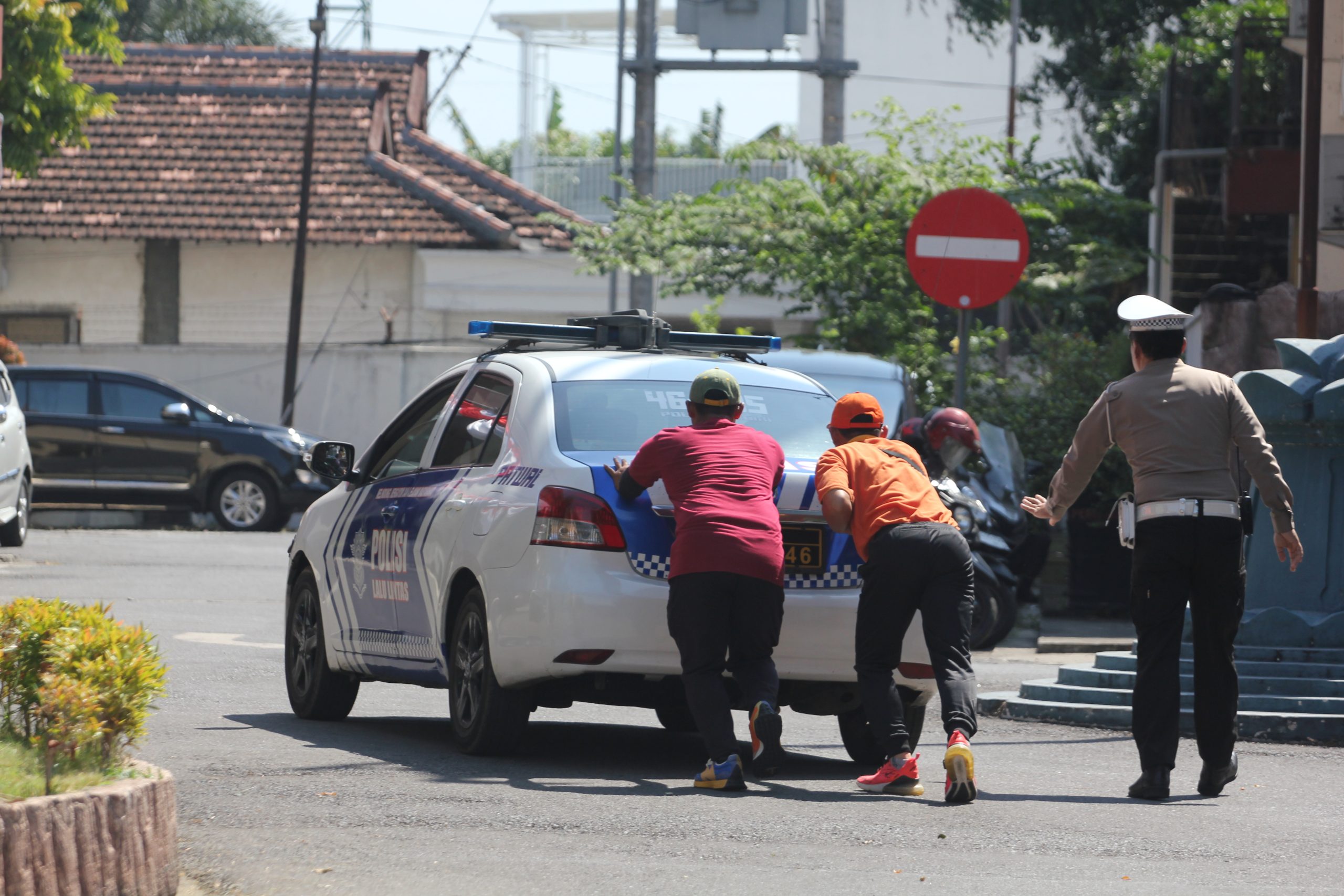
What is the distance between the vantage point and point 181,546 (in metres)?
19.8

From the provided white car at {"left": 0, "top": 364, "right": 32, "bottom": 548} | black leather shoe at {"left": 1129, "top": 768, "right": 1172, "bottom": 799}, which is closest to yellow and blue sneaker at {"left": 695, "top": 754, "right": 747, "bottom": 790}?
black leather shoe at {"left": 1129, "top": 768, "right": 1172, "bottom": 799}

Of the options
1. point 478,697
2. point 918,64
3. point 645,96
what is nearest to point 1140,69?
point 645,96

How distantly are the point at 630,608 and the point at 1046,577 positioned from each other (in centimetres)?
848

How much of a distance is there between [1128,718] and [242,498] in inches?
577

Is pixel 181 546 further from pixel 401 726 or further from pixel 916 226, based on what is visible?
pixel 401 726

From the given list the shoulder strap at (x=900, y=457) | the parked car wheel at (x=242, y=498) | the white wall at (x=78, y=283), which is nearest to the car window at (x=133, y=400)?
the parked car wheel at (x=242, y=498)

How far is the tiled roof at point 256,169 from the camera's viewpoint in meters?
31.6

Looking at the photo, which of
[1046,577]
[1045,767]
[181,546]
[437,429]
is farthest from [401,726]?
[181,546]

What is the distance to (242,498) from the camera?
2272 cm

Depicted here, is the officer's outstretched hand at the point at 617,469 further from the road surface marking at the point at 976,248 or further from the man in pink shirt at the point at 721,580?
the road surface marking at the point at 976,248

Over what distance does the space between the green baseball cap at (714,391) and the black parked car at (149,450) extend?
1543cm

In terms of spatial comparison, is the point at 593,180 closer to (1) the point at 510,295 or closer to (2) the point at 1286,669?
(1) the point at 510,295

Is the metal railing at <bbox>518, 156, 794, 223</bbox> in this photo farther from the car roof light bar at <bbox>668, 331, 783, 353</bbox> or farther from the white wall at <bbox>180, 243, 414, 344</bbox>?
the car roof light bar at <bbox>668, 331, 783, 353</bbox>

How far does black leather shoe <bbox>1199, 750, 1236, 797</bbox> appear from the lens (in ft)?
24.8
